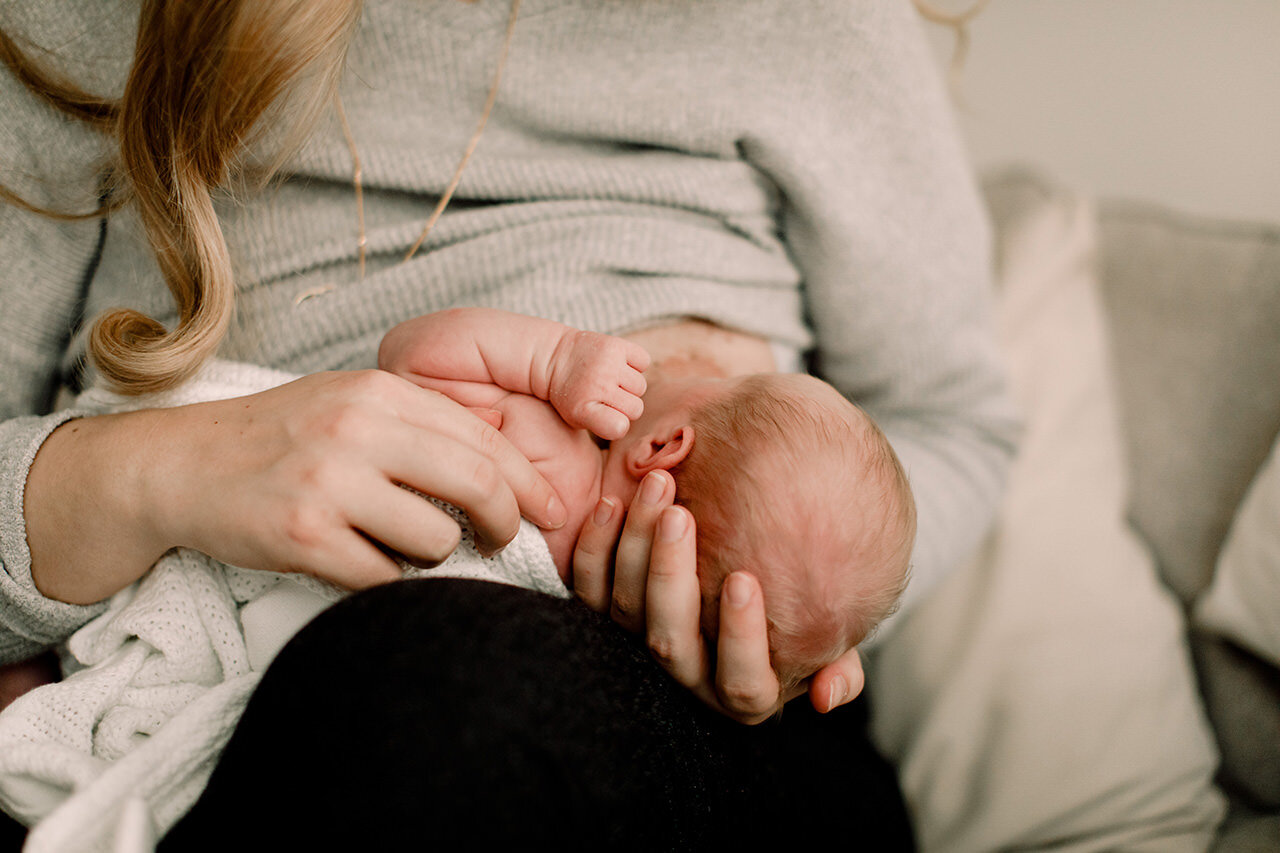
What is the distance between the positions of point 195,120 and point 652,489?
0.55 metres

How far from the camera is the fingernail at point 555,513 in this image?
649mm

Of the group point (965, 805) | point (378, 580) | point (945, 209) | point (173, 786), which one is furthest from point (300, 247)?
point (965, 805)

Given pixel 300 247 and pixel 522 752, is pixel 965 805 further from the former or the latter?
pixel 300 247

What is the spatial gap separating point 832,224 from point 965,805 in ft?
2.87

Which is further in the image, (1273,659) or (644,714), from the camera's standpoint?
(1273,659)

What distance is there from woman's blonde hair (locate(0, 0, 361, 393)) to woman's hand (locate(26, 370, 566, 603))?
0.24ft

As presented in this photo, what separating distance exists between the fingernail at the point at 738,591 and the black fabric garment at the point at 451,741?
4.0 inches

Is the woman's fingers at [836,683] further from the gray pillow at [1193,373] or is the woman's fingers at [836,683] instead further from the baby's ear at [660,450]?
the gray pillow at [1193,373]

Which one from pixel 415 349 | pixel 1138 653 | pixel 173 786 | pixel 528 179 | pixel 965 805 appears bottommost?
pixel 965 805

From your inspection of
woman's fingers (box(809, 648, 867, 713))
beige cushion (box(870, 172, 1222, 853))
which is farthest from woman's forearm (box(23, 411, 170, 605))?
beige cushion (box(870, 172, 1222, 853))

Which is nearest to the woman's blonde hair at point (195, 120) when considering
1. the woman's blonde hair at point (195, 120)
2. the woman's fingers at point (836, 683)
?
the woman's blonde hair at point (195, 120)

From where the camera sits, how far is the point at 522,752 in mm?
452

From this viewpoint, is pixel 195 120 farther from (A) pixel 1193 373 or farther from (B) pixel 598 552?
(A) pixel 1193 373

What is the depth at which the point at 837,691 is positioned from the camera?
0.68m
